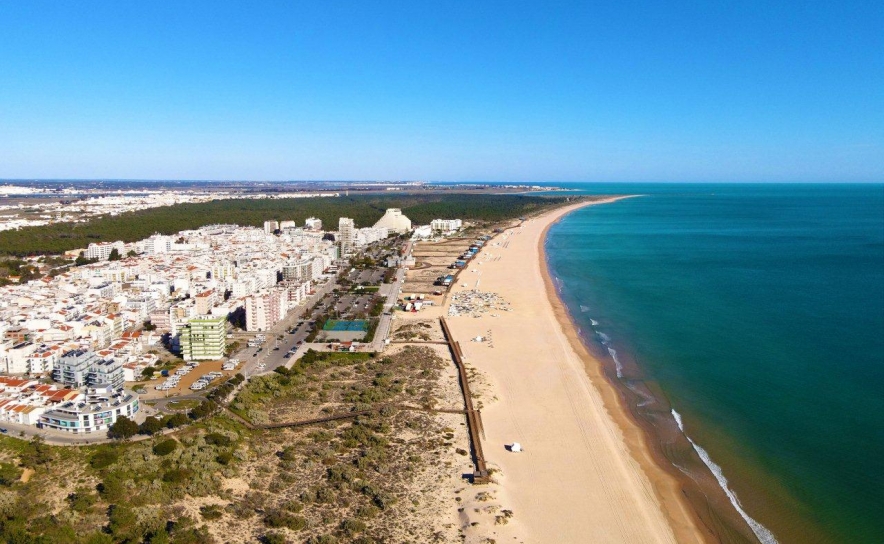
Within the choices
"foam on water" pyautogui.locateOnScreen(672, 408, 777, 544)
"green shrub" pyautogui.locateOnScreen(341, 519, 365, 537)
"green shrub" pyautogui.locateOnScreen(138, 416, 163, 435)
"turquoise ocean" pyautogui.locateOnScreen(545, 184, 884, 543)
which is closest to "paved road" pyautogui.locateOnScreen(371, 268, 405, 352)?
"turquoise ocean" pyautogui.locateOnScreen(545, 184, 884, 543)

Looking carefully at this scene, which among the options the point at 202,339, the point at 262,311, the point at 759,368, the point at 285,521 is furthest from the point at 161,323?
the point at 759,368

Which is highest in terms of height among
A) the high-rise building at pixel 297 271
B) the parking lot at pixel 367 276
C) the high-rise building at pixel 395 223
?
the high-rise building at pixel 395 223

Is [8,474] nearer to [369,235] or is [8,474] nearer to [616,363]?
[616,363]

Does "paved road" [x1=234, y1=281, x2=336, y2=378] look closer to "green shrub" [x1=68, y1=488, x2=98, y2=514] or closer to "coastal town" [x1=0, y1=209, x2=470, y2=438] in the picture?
"coastal town" [x1=0, y1=209, x2=470, y2=438]

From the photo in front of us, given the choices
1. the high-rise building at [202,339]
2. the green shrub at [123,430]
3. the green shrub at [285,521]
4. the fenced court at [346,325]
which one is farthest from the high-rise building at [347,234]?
the green shrub at [285,521]

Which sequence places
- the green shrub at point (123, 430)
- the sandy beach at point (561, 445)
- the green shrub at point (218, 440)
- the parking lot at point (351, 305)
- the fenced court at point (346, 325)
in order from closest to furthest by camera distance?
the sandy beach at point (561, 445)
the green shrub at point (218, 440)
the green shrub at point (123, 430)
the fenced court at point (346, 325)
the parking lot at point (351, 305)

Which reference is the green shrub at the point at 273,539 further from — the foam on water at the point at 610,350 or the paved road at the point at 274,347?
the foam on water at the point at 610,350
